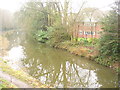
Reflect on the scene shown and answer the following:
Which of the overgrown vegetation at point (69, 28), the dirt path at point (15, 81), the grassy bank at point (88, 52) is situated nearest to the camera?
the dirt path at point (15, 81)

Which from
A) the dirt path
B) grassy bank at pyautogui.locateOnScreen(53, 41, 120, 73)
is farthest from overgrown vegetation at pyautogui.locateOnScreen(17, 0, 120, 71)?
the dirt path

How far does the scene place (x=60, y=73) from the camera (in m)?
12.6

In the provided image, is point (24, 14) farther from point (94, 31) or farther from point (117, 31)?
point (117, 31)

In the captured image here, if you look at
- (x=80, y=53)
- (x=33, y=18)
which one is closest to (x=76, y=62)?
(x=80, y=53)

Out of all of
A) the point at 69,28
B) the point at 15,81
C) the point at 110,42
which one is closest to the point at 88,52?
the point at 110,42

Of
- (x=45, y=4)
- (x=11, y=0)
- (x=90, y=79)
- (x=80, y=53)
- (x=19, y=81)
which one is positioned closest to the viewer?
(x=19, y=81)

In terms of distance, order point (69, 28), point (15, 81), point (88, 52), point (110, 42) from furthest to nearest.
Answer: point (69, 28)
point (88, 52)
point (110, 42)
point (15, 81)

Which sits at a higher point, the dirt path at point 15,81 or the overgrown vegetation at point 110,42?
the overgrown vegetation at point 110,42

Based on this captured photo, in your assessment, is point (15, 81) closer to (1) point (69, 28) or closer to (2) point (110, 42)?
(2) point (110, 42)

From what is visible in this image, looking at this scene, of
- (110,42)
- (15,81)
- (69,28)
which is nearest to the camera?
(15,81)

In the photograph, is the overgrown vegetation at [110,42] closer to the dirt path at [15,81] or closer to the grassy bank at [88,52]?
the grassy bank at [88,52]

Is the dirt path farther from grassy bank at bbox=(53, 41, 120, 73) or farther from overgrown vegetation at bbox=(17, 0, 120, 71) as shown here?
overgrown vegetation at bbox=(17, 0, 120, 71)

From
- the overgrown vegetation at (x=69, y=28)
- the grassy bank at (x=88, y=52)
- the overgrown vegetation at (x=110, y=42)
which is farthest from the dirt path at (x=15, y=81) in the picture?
the overgrown vegetation at (x=69, y=28)

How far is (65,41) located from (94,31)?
A: 302 inches
